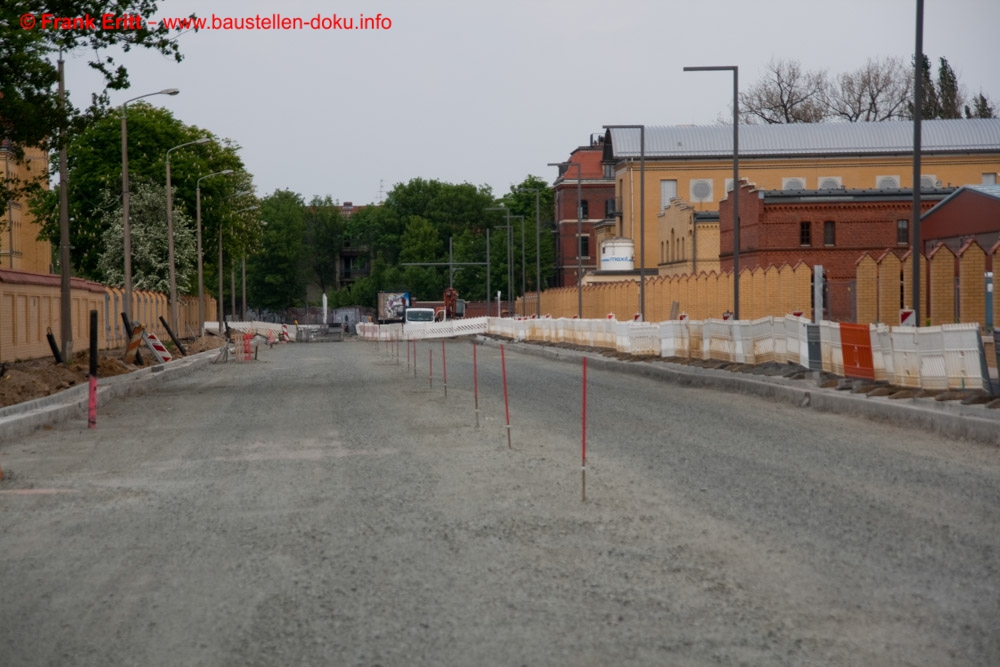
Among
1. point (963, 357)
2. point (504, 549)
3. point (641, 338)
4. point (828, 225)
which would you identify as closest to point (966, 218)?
point (641, 338)

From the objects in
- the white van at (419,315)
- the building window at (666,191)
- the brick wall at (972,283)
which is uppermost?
the building window at (666,191)

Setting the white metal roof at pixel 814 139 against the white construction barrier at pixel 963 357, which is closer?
the white construction barrier at pixel 963 357

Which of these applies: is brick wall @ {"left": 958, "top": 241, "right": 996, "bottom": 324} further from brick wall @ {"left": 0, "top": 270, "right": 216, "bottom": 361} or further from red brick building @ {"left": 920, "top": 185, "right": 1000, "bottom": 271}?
brick wall @ {"left": 0, "top": 270, "right": 216, "bottom": 361}

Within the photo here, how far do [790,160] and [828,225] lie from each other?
2692 cm

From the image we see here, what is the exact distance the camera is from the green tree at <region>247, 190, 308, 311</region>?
164m

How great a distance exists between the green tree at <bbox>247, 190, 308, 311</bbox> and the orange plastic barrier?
5533 inches

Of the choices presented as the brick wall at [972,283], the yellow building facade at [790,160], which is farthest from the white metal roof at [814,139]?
the brick wall at [972,283]

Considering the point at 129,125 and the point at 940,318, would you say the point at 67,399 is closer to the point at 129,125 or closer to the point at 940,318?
the point at 940,318

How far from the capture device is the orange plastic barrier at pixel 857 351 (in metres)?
23.3

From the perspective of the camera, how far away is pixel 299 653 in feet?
20.7

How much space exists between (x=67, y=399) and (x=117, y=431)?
6304mm

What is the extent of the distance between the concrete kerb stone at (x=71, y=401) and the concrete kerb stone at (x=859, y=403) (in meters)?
12.7

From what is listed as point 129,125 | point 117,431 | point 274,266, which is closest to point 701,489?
point 117,431

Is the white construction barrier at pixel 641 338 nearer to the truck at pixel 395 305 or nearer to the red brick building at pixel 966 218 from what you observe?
the red brick building at pixel 966 218
